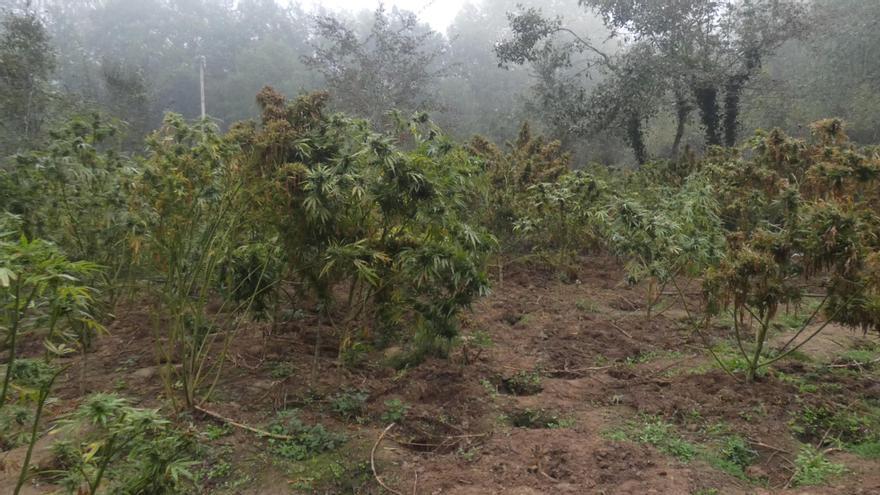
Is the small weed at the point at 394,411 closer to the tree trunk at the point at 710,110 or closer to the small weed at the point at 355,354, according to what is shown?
the small weed at the point at 355,354

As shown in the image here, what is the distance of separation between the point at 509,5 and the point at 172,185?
113ft

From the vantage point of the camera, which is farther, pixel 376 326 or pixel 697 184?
pixel 697 184

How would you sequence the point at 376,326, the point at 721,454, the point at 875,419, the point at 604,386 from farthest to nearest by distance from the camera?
1. the point at 376,326
2. the point at 604,386
3. the point at 875,419
4. the point at 721,454

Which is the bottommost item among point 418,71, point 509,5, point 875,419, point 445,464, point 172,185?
point 445,464

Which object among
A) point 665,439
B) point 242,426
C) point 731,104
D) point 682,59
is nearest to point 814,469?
point 665,439

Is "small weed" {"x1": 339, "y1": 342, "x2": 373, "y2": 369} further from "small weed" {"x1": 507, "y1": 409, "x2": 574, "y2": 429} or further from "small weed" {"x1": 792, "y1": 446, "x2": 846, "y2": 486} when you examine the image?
"small weed" {"x1": 792, "y1": 446, "x2": 846, "y2": 486}

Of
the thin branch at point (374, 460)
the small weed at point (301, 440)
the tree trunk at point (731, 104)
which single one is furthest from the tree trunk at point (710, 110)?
the small weed at point (301, 440)

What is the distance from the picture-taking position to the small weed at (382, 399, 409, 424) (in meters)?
3.53

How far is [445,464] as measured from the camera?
3111 millimetres

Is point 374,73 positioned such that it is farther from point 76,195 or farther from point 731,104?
point 76,195

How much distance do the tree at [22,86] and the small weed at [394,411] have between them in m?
10.4

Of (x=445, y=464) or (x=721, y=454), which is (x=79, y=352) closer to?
(x=445, y=464)

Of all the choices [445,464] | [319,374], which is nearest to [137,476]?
[445,464]

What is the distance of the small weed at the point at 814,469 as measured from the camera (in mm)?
2844
